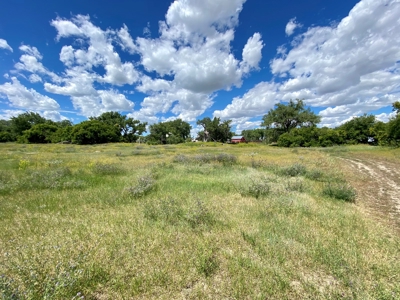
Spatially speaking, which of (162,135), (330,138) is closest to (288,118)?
(330,138)

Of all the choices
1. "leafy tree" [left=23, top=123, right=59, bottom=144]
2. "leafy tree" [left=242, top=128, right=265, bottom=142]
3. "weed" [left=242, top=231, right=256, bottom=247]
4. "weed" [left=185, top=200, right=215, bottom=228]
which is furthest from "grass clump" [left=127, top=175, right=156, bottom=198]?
"leafy tree" [left=242, top=128, right=265, bottom=142]

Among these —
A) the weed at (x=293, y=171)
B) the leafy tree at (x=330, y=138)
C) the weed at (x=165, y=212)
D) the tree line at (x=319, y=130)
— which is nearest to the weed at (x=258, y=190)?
the weed at (x=165, y=212)

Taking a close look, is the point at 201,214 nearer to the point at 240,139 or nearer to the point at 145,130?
the point at 145,130

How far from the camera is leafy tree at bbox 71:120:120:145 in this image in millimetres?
57031

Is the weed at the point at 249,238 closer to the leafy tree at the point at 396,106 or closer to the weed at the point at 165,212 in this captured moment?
the weed at the point at 165,212

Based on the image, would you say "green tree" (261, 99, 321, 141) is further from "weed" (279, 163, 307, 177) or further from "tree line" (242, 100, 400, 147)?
"weed" (279, 163, 307, 177)

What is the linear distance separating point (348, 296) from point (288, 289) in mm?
812

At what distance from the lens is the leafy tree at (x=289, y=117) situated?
5912 centimetres

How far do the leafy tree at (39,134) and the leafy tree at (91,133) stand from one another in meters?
10.5

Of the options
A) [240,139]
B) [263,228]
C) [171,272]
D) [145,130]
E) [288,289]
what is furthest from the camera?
[240,139]

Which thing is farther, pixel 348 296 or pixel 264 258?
pixel 264 258

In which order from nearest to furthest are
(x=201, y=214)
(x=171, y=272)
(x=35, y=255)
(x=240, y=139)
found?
(x=171, y=272)
(x=35, y=255)
(x=201, y=214)
(x=240, y=139)

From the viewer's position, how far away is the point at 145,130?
257 feet

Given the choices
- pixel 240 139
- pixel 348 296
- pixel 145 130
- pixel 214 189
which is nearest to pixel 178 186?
pixel 214 189
